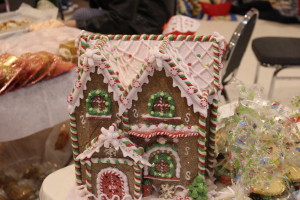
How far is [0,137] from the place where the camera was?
1.48 metres

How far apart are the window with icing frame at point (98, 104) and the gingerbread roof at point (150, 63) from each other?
3 cm

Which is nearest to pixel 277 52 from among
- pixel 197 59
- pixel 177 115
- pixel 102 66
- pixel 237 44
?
pixel 237 44

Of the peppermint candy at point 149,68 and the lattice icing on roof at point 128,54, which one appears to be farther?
the lattice icing on roof at point 128,54

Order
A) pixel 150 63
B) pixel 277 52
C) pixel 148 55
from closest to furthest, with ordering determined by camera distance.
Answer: pixel 150 63, pixel 148 55, pixel 277 52

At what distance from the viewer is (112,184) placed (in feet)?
3.59

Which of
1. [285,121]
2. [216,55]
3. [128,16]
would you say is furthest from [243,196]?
[128,16]

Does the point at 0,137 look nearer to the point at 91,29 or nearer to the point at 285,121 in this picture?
the point at 285,121

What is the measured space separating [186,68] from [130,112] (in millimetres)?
196

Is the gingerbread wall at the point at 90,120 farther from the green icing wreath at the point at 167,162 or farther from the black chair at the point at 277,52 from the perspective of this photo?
the black chair at the point at 277,52

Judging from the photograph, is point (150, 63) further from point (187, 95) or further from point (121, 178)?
point (121, 178)

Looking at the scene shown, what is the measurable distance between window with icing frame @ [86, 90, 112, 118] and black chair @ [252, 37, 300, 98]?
1877mm

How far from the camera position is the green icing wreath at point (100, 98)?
0.99 meters

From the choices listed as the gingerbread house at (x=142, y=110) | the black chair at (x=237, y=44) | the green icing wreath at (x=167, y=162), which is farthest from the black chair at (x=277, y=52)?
the green icing wreath at (x=167, y=162)

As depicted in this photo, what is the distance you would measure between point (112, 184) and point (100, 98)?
27cm
